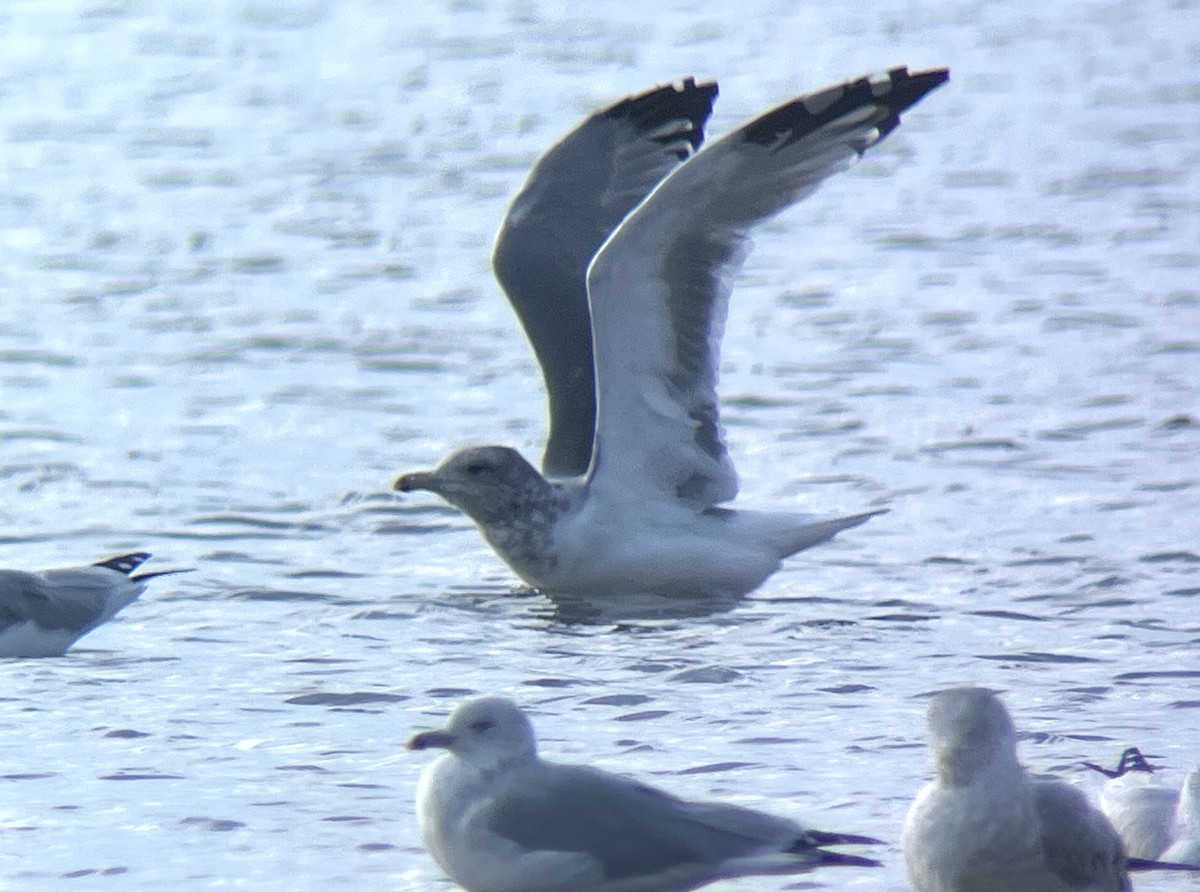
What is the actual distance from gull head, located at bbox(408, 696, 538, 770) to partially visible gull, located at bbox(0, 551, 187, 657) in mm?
3042

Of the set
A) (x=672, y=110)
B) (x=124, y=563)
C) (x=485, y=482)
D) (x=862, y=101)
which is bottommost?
(x=124, y=563)

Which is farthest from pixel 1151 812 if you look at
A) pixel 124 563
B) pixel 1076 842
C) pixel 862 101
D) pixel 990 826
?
pixel 124 563

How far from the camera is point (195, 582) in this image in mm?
9336

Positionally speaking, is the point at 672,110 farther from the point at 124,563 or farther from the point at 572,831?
the point at 572,831

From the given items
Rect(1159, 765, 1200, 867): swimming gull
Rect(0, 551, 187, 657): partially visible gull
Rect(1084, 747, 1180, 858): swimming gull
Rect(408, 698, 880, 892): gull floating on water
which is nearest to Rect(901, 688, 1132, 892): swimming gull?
Rect(408, 698, 880, 892): gull floating on water

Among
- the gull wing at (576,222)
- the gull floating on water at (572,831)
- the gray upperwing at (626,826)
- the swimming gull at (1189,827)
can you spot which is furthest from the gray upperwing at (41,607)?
the swimming gull at (1189,827)

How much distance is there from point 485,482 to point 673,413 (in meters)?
0.68

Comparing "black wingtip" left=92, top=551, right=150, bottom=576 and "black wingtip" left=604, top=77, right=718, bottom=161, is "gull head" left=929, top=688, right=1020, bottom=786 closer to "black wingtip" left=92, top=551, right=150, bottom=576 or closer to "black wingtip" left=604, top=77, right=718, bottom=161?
"black wingtip" left=92, top=551, right=150, bottom=576

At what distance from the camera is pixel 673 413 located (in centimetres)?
921

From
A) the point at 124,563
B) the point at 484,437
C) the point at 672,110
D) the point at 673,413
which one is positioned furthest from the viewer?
the point at 484,437

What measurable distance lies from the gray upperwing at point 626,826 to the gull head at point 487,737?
0.26 ft

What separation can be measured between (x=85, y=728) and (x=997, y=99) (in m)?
15.9

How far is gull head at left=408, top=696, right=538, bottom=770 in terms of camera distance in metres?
5.53

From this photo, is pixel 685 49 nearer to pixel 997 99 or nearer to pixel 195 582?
pixel 997 99
